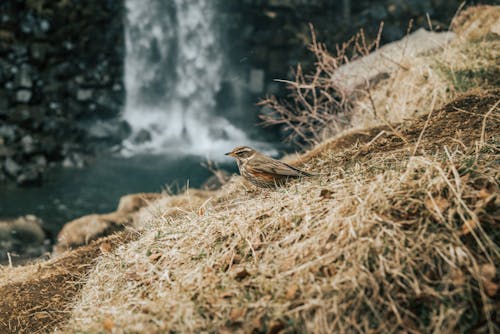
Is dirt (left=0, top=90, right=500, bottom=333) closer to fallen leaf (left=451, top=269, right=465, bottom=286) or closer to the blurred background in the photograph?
fallen leaf (left=451, top=269, right=465, bottom=286)

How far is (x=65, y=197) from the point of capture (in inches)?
421

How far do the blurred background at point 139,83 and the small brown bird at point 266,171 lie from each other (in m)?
7.23

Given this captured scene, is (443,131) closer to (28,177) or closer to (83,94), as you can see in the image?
(28,177)

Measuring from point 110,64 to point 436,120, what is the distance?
1303cm

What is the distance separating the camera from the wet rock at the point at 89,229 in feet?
19.2

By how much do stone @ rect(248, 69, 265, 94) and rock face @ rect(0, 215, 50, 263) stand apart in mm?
Answer: 10552

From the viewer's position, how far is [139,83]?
52.9 ft

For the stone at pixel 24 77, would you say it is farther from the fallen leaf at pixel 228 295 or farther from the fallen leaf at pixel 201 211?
the fallen leaf at pixel 228 295

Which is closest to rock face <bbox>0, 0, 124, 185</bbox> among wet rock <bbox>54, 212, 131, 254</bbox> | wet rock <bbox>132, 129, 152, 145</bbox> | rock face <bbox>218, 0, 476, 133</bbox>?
wet rock <bbox>132, 129, 152, 145</bbox>

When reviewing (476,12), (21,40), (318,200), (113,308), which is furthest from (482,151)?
(21,40)

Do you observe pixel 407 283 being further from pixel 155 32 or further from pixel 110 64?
pixel 155 32

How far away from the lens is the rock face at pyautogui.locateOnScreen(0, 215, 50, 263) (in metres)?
7.12

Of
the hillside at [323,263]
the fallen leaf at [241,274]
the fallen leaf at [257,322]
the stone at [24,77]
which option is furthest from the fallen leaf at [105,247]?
the stone at [24,77]

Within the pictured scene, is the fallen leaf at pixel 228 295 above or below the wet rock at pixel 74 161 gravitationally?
above
